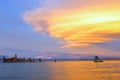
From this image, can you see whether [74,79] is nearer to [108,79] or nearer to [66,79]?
[66,79]

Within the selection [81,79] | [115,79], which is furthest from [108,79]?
[81,79]

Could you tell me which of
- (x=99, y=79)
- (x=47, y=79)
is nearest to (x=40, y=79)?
(x=47, y=79)

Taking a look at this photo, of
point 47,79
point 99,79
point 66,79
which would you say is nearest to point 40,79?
point 47,79

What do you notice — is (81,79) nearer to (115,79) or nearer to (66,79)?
(66,79)

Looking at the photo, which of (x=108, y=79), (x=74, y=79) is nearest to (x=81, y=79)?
(x=74, y=79)

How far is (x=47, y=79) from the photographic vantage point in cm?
5956

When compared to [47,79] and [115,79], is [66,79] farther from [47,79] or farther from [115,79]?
[115,79]

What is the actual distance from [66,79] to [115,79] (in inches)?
386

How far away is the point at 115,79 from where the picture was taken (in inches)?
2239

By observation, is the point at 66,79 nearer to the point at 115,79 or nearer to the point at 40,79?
the point at 40,79

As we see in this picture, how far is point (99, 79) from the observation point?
5741 cm

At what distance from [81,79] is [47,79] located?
7.03m

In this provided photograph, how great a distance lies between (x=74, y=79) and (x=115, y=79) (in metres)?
8.28

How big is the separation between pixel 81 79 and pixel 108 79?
534 centimetres
